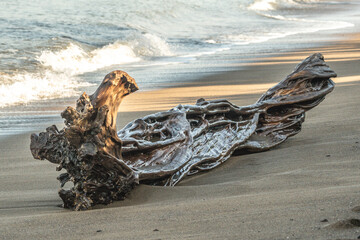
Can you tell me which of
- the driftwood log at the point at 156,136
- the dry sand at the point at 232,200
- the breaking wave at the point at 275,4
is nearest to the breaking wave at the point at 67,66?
the dry sand at the point at 232,200

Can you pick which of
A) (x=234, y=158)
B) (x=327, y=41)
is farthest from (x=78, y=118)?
(x=327, y=41)

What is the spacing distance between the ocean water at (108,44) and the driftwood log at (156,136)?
2.84 meters

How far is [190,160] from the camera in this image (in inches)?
167

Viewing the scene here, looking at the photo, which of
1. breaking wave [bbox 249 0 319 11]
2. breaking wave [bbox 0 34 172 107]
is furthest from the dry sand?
breaking wave [bbox 249 0 319 11]

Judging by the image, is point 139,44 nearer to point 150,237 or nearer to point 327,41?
point 327,41

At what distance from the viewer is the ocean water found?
9375 millimetres

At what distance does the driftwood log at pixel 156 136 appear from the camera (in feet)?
10.8

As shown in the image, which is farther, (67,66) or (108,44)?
(108,44)

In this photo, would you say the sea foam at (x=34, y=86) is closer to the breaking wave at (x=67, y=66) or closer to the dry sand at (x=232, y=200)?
the breaking wave at (x=67, y=66)

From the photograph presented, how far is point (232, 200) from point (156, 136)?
1.21 m

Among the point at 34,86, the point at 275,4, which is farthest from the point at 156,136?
the point at 275,4

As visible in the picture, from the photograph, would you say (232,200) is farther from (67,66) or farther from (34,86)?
(67,66)

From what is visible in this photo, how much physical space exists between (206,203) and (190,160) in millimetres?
1028

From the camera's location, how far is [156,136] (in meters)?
4.30
